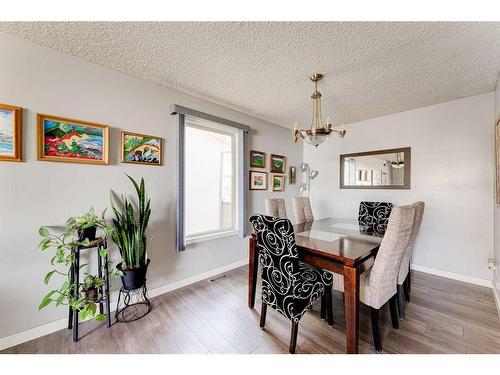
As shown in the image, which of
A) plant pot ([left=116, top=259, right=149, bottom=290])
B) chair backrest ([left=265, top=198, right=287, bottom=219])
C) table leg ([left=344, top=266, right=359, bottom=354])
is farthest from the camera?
chair backrest ([left=265, top=198, right=287, bottom=219])

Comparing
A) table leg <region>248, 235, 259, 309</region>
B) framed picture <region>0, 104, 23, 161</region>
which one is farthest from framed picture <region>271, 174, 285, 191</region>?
framed picture <region>0, 104, 23, 161</region>

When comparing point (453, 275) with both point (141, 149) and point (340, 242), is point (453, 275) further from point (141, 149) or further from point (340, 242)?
point (141, 149)

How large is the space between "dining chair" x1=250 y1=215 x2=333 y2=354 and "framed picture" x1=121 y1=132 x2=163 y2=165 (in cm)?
142

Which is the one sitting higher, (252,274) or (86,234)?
(86,234)

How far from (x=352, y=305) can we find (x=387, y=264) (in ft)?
1.25

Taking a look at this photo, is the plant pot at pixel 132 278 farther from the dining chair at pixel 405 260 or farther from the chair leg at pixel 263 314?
the dining chair at pixel 405 260

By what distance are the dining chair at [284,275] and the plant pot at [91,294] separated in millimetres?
1372

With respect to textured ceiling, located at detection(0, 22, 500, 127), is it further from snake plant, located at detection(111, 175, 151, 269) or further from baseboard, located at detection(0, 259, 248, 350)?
baseboard, located at detection(0, 259, 248, 350)

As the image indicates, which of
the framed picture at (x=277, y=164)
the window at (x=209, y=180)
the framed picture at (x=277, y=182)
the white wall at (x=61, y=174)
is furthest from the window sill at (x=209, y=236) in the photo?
the framed picture at (x=277, y=164)

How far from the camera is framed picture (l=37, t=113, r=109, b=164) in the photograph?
1.63 meters

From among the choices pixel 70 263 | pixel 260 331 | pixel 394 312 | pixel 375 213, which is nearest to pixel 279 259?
pixel 260 331

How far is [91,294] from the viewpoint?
1594mm

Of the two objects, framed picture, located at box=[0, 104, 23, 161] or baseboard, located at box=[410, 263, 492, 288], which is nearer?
framed picture, located at box=[0, 104, 23, 161]
